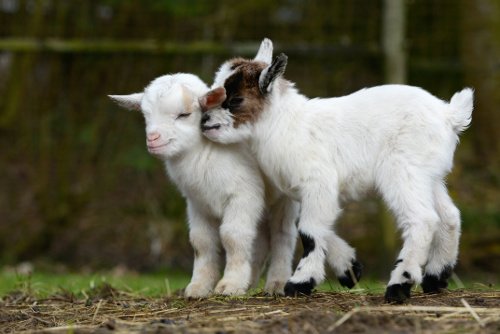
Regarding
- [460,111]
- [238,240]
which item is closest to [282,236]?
[238,240]

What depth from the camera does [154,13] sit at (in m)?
11.8

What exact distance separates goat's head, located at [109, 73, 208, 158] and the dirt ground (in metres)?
1.02

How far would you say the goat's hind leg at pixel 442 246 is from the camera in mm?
5879

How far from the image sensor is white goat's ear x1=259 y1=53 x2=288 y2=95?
5.88m

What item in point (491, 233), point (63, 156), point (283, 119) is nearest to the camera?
point (283, 119)

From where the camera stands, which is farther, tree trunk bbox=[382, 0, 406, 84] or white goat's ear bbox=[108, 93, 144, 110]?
tree trunk bbox=[382, 0, 406, 84]

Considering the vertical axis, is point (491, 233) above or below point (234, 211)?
above

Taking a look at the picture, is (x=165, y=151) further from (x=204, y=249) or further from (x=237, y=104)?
(x=204, y=249)

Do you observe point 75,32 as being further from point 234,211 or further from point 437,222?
point 437,222

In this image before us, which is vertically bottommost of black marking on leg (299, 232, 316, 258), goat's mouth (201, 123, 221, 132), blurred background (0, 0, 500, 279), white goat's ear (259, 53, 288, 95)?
black marking on leg (299, 232, 316, 258)

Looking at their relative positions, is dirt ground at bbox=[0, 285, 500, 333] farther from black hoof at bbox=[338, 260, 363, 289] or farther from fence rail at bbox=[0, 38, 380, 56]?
fence rail at bbox=[0, 38, 380, 56]

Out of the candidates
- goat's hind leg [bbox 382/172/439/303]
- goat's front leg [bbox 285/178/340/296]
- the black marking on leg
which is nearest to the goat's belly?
goat's front leg [bbox 285/178/340/296]

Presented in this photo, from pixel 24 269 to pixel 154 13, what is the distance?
12.1 feet

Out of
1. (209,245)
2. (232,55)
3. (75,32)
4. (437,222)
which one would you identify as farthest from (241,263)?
(75,32)
